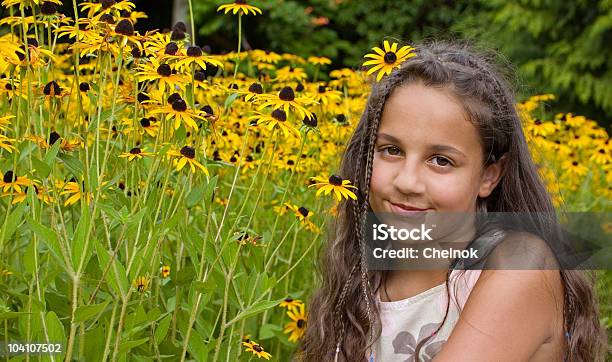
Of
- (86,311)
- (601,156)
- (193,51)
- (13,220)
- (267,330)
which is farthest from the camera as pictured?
(601,156)

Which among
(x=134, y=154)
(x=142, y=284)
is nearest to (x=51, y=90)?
(x=134, y=154)

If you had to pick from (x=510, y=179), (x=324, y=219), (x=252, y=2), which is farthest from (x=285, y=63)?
(x=510, y=179)

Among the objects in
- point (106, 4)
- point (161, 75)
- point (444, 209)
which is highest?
point (106, 4)

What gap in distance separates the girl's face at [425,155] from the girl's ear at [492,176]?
5 centimetres

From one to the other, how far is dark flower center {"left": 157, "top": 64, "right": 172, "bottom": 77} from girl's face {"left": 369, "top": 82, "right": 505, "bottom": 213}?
0.37m

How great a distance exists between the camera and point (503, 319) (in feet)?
4.84

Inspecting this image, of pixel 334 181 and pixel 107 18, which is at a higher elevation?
pixel 107 18

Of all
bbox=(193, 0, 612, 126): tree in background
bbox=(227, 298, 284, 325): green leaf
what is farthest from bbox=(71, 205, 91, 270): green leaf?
bbox=(193, 0, 612, 126): tree in background

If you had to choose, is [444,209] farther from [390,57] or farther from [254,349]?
[254,349]

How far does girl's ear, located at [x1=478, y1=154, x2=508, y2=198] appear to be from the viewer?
1.64 m

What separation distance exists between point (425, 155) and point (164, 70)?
0.42m

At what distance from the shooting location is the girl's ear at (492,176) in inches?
64.7

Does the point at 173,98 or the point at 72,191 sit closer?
the point at 173,98

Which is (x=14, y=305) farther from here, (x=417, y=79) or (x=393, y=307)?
(x=417, y=79)
